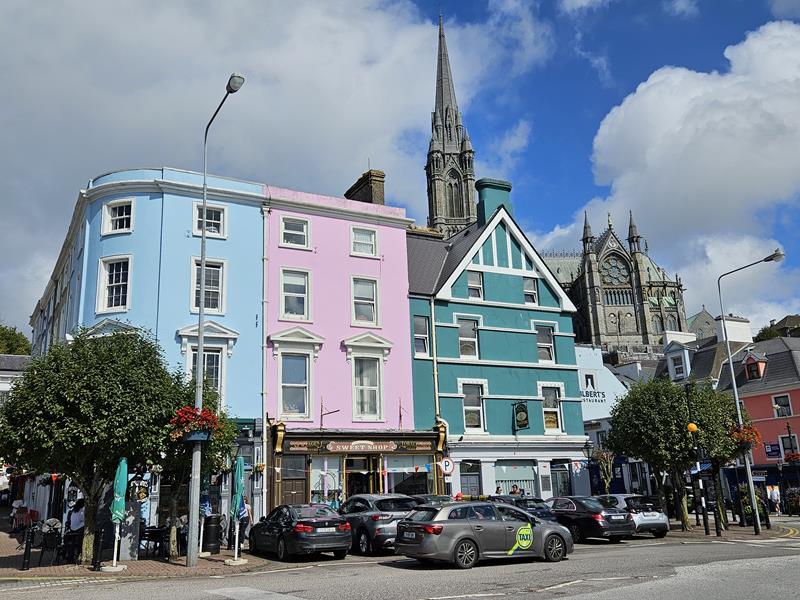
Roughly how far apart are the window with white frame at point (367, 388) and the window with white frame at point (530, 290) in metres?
9.08

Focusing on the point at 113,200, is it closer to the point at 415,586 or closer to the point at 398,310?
the point at 398,310

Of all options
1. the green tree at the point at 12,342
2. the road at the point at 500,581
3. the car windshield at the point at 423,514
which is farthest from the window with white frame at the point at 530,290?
the green tree at the point at 12,342

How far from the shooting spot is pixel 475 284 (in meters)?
34.0

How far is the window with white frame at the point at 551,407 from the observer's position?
3372cm

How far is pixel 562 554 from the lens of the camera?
17797mm

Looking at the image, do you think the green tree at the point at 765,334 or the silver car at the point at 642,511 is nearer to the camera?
the silver car at the point at 642,511

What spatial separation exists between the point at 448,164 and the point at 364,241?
109 metres

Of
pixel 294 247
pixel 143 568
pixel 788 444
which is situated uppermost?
pixel 294 247

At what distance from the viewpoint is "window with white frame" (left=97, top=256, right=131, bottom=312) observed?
27.2m

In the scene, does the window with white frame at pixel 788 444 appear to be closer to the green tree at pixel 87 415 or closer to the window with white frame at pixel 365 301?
the window with white frame at pixel 365 301

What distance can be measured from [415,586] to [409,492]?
16.6m

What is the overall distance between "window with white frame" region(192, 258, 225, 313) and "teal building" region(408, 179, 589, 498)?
8.51m

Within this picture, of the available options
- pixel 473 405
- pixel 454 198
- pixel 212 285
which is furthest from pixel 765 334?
pixel 212 285

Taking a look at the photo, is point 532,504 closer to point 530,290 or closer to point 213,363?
point 213,363
